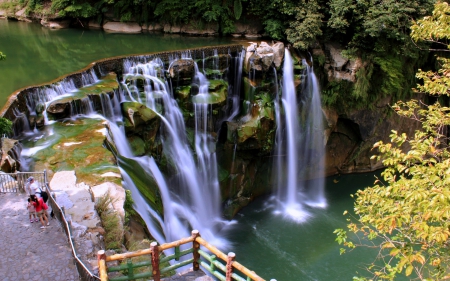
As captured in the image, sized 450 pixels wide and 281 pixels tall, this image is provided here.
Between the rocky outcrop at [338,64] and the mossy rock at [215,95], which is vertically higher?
the rocky outcrop at [338,64]

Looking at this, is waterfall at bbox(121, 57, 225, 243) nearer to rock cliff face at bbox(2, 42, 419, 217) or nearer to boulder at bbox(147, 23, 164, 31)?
rock cliff face at bbox(2, 42, 419, 217)

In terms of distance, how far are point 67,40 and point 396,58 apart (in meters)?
21.9

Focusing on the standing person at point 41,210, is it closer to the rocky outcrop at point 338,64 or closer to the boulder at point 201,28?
the rocky outcrop at point 338,64

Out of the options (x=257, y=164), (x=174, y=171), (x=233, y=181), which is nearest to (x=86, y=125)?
(x=174, y=171)

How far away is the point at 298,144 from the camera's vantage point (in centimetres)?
2059

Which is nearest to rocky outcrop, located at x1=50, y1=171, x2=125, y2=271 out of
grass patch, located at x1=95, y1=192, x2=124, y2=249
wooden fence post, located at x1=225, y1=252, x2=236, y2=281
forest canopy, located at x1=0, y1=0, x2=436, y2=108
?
grass patch, located at x1=95, y1=192, x2=124, y2=249

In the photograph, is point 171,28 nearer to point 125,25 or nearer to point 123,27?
point 125,25

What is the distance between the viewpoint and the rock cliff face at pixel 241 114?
16281 mm

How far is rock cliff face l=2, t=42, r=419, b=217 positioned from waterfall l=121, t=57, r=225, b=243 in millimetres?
361

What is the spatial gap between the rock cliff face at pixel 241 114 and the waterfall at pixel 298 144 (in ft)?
1.60

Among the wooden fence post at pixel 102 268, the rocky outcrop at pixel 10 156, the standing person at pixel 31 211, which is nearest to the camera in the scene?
the wooden fence post at pixel 102 268

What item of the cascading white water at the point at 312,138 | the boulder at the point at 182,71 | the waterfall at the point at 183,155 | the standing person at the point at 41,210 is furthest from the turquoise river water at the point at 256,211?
the standing person at the point at 41,210

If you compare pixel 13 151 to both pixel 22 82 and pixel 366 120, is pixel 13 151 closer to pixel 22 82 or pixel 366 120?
pixel 22 82

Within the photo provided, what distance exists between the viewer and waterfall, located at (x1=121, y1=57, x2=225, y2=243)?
1675 cm
